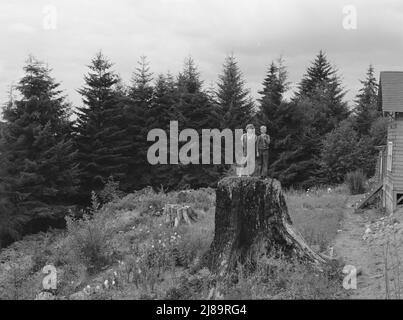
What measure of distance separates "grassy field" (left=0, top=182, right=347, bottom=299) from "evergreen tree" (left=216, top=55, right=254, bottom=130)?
17.6 meters

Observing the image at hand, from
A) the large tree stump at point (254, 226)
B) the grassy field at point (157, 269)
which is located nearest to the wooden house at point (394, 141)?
the grassy field at point (157, 269)

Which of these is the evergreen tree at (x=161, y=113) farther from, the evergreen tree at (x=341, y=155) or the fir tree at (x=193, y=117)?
the evergreen tree at (x=341, y=155)

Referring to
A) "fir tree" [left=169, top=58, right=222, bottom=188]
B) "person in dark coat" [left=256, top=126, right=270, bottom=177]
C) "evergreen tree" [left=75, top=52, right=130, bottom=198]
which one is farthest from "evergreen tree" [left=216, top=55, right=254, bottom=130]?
"person in dark coat" [left=256, top=126, right=270, bottom=177]

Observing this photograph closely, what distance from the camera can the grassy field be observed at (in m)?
7.08

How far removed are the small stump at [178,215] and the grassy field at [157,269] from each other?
256 mm

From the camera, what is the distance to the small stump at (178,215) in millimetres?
13159

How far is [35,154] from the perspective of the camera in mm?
25859

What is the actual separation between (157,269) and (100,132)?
2195 cm

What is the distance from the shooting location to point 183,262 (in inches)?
363

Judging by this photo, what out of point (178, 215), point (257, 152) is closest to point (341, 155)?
point (178, 215)

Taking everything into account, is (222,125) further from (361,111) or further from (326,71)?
(326,71)

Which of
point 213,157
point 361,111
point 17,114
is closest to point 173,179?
point 213,157

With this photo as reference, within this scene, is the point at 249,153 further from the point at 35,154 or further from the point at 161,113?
the point at 161,113
